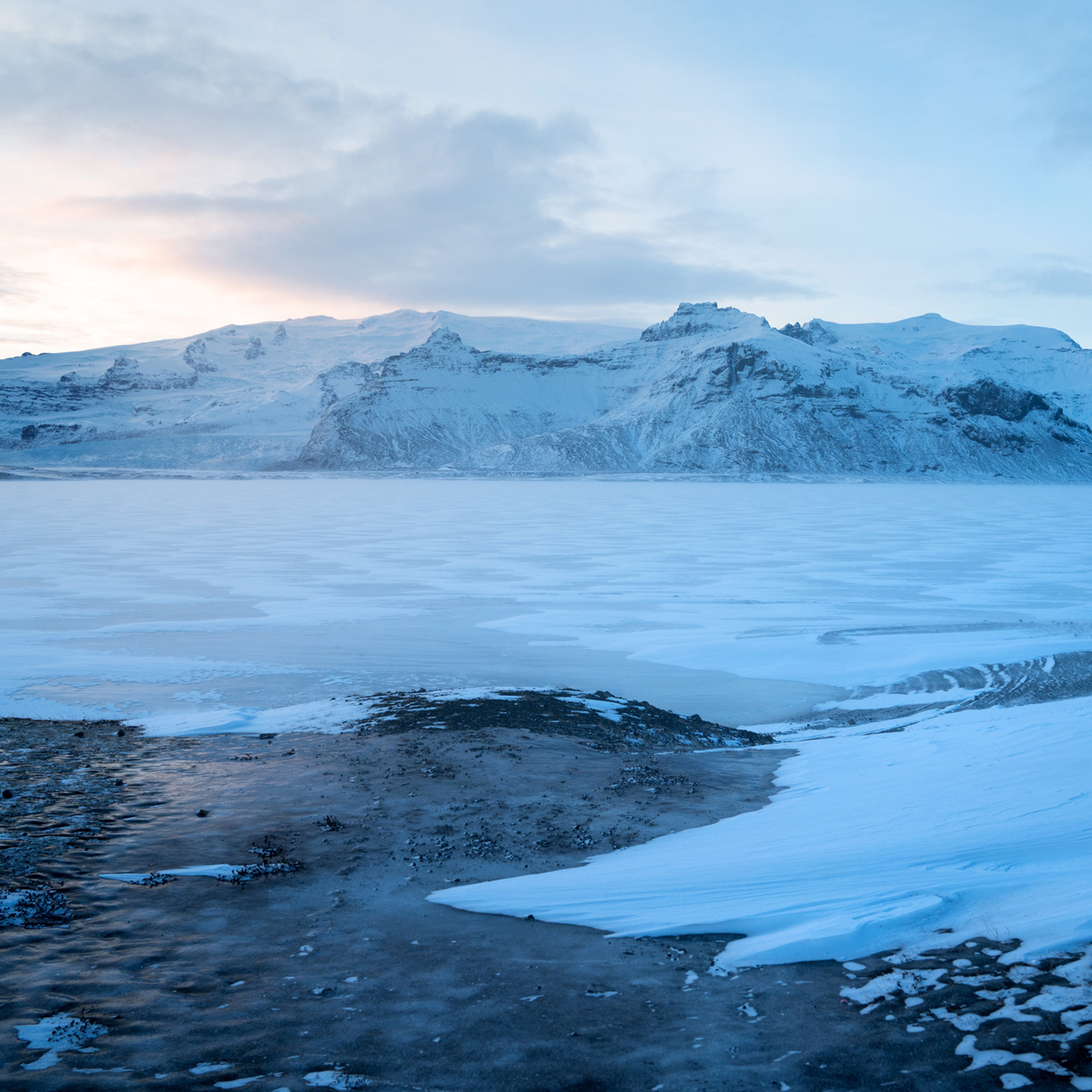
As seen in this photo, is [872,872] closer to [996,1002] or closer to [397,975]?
[996,1002]

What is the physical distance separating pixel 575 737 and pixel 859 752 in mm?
2727

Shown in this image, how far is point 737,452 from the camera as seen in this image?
17862 cm

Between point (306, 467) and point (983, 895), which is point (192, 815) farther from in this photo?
point (306, 467)

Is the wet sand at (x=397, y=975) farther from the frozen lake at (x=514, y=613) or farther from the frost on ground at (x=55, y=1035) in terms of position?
the frozen lake at (x=514, y=613)

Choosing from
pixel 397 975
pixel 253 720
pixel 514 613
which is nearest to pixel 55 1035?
pixel 397 975

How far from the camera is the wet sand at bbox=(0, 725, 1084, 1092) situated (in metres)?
3.63

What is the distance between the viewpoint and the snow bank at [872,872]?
14.9ft

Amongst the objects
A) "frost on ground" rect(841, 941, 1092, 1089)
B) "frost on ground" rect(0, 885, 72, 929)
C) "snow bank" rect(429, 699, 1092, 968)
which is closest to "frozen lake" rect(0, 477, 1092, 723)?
"snow bank" rect(429, 699, 1092, 968)

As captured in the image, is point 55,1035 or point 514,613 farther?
point 514,613

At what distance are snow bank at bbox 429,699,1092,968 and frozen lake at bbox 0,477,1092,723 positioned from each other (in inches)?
158

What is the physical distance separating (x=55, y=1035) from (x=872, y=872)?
4311 millimetres

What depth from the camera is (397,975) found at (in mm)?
4387

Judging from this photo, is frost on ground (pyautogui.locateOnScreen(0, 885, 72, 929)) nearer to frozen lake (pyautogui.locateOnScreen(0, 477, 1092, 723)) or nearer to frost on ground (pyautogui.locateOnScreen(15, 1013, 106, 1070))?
frost on ground (pyautogui.locateOnScreen(15, 1013, 106, 1070))

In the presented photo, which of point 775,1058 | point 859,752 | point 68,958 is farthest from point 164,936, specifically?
point 859,752
